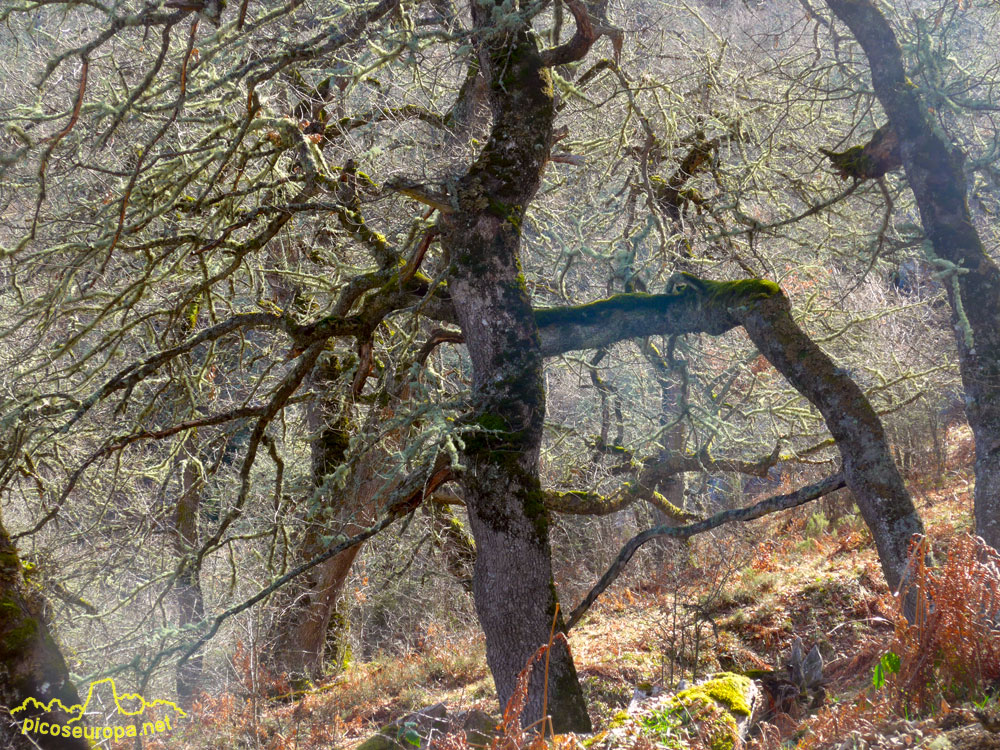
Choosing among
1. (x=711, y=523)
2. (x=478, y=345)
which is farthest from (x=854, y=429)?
(x=478, y=345)

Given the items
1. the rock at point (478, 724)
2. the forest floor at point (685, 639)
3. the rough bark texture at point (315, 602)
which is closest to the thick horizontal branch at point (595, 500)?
the forest floor at point (685, 639)

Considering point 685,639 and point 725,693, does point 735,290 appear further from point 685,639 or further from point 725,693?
point 685,639

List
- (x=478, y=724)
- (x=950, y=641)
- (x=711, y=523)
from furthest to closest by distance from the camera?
(x=478, y=724)
(x=711, y=523)
(x=950, y=641)

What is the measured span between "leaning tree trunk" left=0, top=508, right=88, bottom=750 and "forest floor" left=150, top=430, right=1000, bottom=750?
195 cm

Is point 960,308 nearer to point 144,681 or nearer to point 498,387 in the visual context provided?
point 498,387

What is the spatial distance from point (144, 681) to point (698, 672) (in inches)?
177

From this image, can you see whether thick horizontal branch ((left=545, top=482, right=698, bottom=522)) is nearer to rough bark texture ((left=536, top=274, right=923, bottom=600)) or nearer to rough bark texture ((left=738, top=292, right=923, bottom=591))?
rough bark texture ((left=536, top=274, right=923, bottom=600))

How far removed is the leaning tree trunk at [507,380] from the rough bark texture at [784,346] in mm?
825

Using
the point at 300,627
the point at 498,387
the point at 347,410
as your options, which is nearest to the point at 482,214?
the point at 498,387

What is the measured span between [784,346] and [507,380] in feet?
6.11

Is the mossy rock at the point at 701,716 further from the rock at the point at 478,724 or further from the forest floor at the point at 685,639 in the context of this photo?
the rock at the point at 478,724

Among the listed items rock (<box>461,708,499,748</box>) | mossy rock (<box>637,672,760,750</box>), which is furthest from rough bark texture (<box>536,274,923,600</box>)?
rock (<box>461,708,499,748</box>)

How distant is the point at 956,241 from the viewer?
4805mm

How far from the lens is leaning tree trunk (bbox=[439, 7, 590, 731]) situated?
12.9ft
